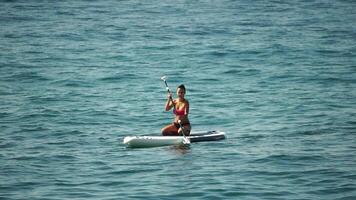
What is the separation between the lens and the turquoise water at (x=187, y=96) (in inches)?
790

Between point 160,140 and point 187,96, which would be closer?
point 160,140

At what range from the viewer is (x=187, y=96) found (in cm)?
3431

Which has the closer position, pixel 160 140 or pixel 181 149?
pixel 181 149

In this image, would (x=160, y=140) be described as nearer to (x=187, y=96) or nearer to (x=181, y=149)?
(x=181, y=149)

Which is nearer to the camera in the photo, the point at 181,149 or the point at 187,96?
the point at 181,149

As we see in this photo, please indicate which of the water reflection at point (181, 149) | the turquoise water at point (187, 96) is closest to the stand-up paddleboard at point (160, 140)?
the water reflection at point (181, 149)

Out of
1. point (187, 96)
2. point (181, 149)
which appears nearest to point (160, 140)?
point (181, 149)

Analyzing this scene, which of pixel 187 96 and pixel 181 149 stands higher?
pixel 181 149

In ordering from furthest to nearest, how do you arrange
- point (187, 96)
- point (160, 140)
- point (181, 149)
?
point (187, 96) → point (160, 140) → point (181, 149)

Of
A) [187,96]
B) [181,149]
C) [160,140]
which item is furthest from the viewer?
[187,96]

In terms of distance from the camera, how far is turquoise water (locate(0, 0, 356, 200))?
20062 mm

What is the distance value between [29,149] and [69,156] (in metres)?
1.65

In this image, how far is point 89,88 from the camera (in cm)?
3538

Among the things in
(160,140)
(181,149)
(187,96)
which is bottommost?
(187,96)
